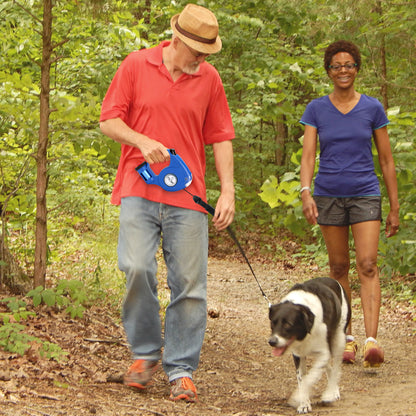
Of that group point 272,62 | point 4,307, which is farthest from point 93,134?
point 272,62

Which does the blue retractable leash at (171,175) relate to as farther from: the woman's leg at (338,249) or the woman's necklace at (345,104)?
the woman's necklace at (345,104)

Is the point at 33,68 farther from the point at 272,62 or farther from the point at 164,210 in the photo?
the point at 164,210

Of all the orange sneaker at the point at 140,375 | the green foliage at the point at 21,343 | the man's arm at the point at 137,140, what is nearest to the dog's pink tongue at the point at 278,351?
the orange sneaker at the point at 140,375

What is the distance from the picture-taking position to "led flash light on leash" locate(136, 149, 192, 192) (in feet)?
12.0

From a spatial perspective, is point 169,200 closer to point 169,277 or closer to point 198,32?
point 169,277

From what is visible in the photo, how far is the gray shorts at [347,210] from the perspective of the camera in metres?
4.94

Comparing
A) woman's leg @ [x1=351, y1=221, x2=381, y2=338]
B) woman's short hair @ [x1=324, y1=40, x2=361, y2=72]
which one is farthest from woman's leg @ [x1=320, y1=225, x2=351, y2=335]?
woman's short hair @ [x1=324, y1=40, x2=361, y2=72]

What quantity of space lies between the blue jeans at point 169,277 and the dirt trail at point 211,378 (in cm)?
30

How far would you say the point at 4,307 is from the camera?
5012 millimetres

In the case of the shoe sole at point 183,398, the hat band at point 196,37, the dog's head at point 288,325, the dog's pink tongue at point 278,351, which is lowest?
the shoe sole at point 183,398

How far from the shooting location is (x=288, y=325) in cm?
374

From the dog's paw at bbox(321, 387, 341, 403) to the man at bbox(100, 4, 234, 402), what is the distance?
0.87 metres

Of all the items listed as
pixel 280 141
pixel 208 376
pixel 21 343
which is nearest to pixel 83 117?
pixel 21 343

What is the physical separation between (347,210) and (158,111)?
2.09 m
